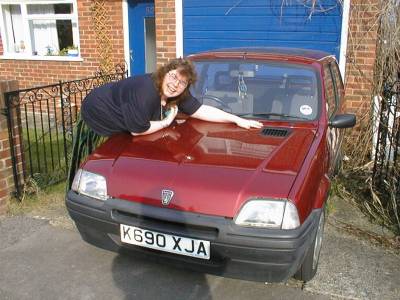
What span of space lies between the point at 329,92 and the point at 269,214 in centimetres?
183

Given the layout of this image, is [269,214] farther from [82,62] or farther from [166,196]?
[82,62]

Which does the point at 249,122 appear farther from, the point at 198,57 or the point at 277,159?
the point at 198,57

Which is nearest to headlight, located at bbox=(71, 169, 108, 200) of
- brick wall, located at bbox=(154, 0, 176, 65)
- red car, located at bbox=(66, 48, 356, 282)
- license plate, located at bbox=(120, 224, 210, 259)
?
red car, located at bbox=(66, 48, 356, 282)

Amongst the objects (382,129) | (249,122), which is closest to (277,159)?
(249,122)

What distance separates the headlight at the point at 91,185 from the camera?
294 cm

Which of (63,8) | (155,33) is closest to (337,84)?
(155,33)

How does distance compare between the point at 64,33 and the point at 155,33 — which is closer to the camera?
the point at 155,33

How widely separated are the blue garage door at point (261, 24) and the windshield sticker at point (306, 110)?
3344 millimetres

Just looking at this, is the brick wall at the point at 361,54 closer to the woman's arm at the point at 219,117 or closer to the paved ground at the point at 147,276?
the paved ground at the point at 147,276

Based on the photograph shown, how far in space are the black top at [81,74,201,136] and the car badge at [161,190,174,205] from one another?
799 millimetres

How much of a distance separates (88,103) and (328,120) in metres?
2.02

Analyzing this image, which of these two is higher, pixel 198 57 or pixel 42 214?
pixel 198 57

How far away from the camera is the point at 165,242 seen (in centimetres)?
273

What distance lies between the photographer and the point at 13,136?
4.51 m
